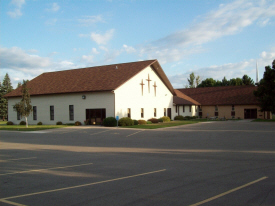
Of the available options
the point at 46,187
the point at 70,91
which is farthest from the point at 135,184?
the point at 70,91

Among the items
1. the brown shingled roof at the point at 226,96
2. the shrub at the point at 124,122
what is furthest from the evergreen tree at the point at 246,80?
the shrub at the point at 124,122

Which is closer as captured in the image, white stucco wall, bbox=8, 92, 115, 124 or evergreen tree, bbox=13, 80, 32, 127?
evergreen tree, bbox=13, 80, 32, 127

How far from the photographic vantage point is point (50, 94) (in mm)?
36094

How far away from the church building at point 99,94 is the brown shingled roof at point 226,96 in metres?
16.4

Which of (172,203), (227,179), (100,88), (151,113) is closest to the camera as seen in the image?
(172,203)

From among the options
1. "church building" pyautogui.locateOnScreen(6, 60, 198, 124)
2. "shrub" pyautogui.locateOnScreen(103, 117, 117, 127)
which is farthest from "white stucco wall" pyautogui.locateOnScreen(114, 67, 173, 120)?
"shrub" pyautogui.locateOnScreen(103, 117, 117, 127)

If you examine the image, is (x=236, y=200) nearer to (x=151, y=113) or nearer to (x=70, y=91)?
(x=70, y=91)

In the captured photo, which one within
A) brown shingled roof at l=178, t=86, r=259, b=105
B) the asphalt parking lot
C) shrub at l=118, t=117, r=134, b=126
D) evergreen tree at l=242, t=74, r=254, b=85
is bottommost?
the asphalt parking lot

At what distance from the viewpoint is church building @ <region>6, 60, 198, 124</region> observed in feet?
106

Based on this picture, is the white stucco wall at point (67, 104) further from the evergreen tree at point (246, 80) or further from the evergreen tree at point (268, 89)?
the evergreen tree at point (246, 80)

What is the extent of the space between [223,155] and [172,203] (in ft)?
22.4

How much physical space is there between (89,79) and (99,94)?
4.59 m

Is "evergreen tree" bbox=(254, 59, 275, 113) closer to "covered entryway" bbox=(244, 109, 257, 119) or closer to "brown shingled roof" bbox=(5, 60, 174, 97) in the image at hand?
"covered entryway" bbox=(244, 109, 257, 119)

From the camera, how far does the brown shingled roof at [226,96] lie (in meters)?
52.3
